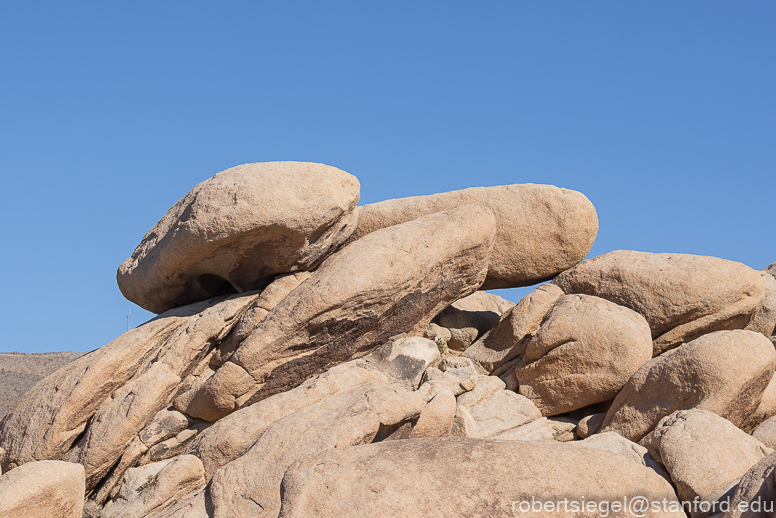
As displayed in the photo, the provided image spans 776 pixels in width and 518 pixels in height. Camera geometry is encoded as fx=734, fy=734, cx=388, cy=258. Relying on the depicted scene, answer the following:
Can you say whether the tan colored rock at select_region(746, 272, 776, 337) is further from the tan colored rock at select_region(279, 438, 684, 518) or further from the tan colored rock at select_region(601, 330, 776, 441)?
the tan colored rock at select_region(279, 438, 684, 518)

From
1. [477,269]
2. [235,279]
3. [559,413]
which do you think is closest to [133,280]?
[235,279]

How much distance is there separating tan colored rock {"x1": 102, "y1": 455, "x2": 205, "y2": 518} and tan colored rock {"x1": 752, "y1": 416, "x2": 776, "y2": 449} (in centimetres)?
911

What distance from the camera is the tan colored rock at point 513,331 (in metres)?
15.3

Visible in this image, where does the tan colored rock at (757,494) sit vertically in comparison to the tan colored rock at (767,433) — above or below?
above

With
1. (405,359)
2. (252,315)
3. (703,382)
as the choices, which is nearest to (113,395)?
(252,315)

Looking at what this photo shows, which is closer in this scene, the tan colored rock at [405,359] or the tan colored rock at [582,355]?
the tan colored rock at [582,355]

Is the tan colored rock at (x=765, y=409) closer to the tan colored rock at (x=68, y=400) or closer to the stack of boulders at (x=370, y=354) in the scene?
the stack of boulders at (x=370, y=354)

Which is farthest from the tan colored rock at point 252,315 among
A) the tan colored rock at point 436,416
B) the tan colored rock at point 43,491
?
the tan colored rock at point 43,491

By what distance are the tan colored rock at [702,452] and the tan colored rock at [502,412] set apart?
3.59 meters

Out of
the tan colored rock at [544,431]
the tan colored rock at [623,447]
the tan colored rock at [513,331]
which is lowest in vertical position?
the tan colored rock at [544,431]

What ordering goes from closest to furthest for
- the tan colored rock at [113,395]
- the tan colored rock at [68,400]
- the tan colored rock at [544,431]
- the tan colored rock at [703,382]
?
the tan colored rock at [703,382], the tan colored rock at [113,395], the tan colored rock at [68,400], the tan colored rock at [544,431]

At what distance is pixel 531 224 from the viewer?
16281mm

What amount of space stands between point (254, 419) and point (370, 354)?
314 centimetres

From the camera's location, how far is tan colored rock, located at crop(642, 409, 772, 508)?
919 cm
